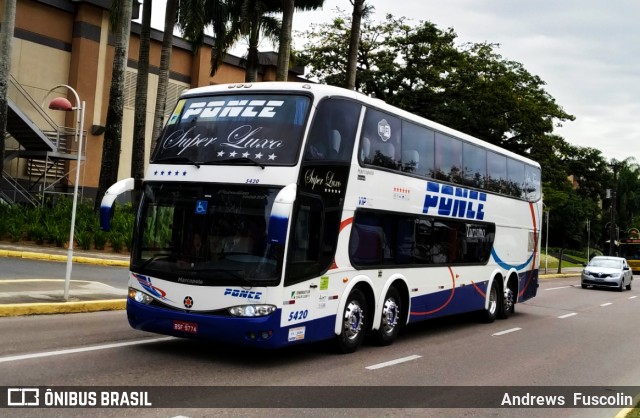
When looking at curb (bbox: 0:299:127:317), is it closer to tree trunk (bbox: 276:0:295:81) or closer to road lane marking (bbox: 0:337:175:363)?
road lane marking (bbox: 0:337:175:363)

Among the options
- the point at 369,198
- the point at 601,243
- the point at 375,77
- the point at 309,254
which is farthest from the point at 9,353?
the point at 601,243

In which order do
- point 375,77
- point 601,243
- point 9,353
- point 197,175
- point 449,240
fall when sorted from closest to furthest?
point 9,353, point 197,175, point 449,240, point 375,77, point 601,243

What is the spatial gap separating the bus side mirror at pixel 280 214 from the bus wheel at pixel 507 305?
10.1m

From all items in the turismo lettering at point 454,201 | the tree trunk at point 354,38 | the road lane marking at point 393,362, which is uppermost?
the tree trunk at point 354,38

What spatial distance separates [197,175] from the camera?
9094 millimetres

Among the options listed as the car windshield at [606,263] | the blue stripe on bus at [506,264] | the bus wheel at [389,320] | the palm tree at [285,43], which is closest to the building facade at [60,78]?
the palm tree at [285,43]

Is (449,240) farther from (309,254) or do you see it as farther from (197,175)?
(197,175)

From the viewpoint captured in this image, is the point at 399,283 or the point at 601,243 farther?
the point at 601,243

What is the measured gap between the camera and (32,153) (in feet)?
98.5

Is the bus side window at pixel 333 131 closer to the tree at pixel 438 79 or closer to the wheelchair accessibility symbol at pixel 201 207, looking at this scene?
the wheelchair accessibility symbol at pixel 201 207

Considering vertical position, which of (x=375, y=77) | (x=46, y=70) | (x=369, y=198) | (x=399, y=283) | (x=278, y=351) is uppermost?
(x=375, y=77)

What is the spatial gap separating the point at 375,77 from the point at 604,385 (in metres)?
35.6

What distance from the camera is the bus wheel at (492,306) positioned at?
16000mm

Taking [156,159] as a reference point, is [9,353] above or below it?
below
